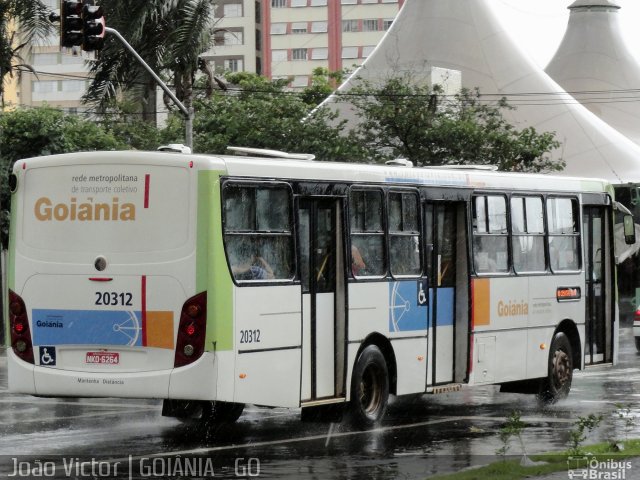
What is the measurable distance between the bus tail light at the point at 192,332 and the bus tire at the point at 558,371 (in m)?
6.70

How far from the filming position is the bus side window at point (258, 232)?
43.4 ft

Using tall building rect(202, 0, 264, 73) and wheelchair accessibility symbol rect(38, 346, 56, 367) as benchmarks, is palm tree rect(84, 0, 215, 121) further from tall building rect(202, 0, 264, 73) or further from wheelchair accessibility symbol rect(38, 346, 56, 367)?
tall building rect(202, 0, 264, 73)

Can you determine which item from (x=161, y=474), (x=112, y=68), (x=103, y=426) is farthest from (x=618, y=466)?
(x=112, y=68)

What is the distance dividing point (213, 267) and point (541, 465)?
3.38m

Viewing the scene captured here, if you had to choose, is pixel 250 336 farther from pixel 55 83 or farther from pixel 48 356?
pixel 55 83

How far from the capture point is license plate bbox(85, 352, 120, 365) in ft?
42.9

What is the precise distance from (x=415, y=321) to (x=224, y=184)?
3571 mm

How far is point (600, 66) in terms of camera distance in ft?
252

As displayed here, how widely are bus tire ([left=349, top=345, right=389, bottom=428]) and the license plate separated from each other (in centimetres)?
273

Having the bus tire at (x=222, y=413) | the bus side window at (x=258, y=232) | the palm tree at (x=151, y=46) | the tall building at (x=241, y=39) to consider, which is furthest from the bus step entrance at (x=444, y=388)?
the tall building at (x=241, y=39)

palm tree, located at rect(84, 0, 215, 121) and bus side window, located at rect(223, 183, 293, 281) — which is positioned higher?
palm tree, located at rect(84, 0, 215, 121)

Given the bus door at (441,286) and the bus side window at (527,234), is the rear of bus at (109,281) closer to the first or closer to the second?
the bus door at (441,286)

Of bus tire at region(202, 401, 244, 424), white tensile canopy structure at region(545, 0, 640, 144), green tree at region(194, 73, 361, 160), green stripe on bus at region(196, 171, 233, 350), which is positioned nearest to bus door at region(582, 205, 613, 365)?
bus tire at region(202, 401, 244, 424)

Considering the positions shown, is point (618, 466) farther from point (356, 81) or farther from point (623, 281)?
point (623, 281)
